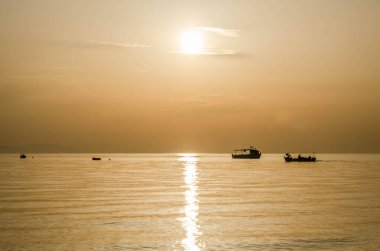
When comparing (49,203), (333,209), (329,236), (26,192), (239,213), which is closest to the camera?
(329,236)

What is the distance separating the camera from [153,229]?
4506 centimetres

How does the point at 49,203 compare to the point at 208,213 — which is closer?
the point at 208,213

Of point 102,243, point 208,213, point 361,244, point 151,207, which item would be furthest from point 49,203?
point 361,244

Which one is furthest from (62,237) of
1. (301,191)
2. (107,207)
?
(301,191)

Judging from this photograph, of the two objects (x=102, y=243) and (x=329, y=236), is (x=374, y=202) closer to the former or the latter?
(x=329, y=236)

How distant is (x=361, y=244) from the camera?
38.8 metres

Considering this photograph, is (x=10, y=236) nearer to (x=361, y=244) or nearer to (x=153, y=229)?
(x=153, y=229)

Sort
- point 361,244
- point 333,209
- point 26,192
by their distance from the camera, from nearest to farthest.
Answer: point 361,244 < point 333,209 < point 26,192

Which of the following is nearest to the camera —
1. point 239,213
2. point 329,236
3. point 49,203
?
point 329,236

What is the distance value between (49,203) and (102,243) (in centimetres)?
2731

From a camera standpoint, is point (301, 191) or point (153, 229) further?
point (301, 191)

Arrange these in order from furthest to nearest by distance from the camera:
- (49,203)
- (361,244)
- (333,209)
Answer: (49,203) → (333,209) → (361,244)

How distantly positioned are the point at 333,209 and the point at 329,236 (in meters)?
18.0

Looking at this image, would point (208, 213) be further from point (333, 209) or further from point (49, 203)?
point (49, 203)
